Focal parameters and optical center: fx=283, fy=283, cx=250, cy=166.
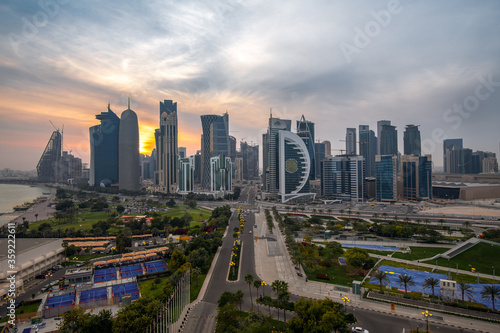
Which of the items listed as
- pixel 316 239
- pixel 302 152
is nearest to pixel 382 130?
pixel 302 152

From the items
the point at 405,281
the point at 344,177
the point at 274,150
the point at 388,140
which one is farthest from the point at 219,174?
the point at 405,281

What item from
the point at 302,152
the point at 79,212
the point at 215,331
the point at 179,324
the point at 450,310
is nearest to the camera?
the point at 215,331

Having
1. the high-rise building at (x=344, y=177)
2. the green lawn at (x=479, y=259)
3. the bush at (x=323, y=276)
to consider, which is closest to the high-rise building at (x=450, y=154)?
the high-rise building at (x=344, y=177)

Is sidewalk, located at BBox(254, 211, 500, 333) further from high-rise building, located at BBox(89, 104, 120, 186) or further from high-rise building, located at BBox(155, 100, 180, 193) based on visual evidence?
high-rise building, located at BBox(89, 104, 120, 186)

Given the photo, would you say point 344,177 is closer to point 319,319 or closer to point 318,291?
point 318,291

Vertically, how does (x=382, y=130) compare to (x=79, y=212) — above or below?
above

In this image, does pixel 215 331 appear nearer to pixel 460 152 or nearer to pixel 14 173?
pixel 460 152

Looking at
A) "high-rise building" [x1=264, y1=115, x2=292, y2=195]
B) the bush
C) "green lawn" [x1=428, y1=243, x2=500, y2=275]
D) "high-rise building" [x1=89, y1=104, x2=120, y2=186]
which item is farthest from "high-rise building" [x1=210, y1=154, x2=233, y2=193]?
"green lawn" [x1=428, y1=243, x2=500, y2=275]
